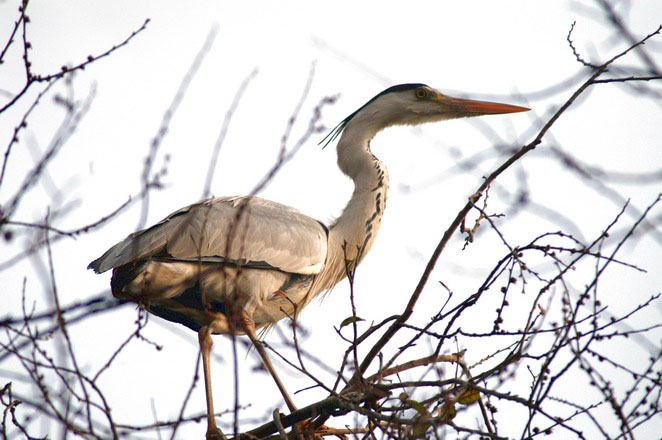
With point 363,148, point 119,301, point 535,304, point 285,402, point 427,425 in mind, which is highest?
point 363,148

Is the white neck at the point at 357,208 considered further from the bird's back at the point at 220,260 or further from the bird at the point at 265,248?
the bird's back at the point at 220,260

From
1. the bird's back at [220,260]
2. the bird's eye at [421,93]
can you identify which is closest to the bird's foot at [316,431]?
the bird's back at [220,260]

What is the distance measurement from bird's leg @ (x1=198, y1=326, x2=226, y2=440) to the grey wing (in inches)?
18.8

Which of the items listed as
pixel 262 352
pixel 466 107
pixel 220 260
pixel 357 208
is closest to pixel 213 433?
pixel 262 352

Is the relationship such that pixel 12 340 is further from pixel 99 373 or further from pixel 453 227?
pixel 453 227

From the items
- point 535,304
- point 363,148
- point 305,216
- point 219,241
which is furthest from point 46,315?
point 363,148

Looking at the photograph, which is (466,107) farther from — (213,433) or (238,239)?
(213,433)

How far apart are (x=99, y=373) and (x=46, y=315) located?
0.26 metres

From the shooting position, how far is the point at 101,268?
369cm

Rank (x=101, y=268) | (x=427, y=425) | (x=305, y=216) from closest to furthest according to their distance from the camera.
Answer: (x=427, y=425)
(x=101, y=268)
(x=305, y=216)

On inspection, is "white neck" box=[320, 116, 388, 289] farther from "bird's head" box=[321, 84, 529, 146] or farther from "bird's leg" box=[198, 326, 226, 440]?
"bird's leg" box=[198, 326, 226, 440]

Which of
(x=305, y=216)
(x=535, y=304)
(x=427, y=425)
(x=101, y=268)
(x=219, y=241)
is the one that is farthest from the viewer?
(x=305, y=216)

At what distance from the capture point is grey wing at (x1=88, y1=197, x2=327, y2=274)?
12.5 feet

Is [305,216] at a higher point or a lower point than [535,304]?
higher
